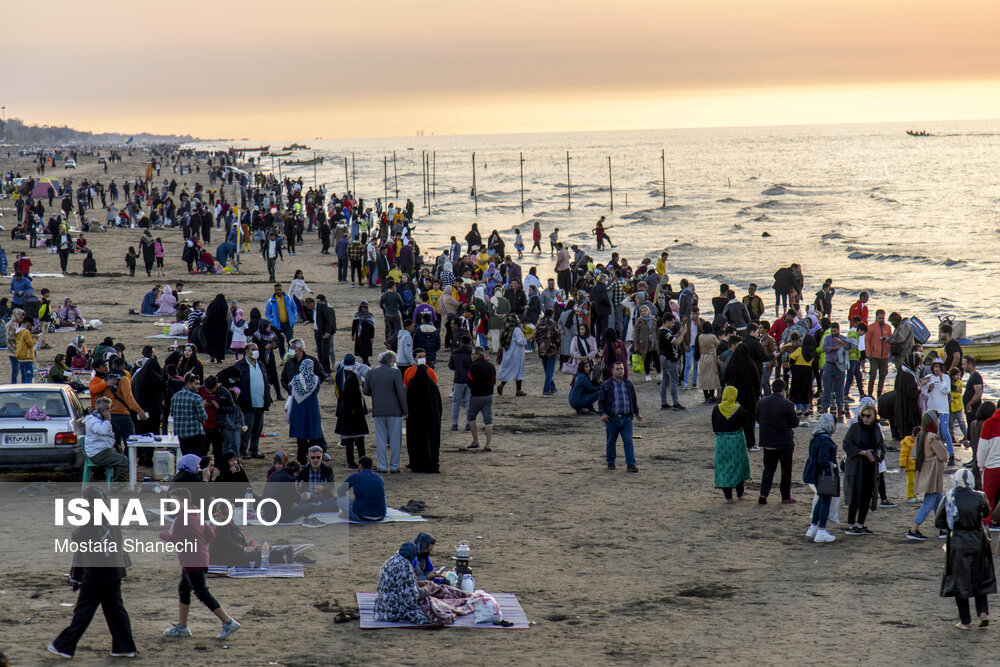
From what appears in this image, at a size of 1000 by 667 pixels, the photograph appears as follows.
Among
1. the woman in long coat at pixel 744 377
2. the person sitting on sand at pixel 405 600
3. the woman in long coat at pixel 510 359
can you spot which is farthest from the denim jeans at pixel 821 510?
the woman in long coat at pixel 510 359

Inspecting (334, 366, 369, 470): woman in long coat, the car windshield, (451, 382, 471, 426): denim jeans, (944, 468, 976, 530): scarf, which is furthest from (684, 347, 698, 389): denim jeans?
the car windshield

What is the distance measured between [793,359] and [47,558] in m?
11.2

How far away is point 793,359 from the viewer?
53.6 feet

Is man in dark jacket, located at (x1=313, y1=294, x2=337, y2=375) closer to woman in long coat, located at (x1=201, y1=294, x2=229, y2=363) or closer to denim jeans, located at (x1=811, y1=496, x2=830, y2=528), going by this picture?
woman in long coat, located at (x1=201, y1=294, x2=229, y2=363)

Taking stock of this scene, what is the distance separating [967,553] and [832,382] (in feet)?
26.3

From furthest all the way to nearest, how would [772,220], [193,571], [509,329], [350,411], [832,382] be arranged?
1. [772,220]
2. [509,329]
3. [832,382]
4. [350,411]
5. [193,571]

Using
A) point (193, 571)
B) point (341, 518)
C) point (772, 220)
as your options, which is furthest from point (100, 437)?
point (772, 220)

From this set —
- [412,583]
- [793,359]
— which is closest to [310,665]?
[412,583]

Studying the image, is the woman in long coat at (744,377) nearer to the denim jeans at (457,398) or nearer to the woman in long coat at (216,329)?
the denim jeans at (457,398)

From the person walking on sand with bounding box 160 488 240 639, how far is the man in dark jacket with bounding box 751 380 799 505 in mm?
6751

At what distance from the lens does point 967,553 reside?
337 inches

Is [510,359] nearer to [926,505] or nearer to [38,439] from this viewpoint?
[38,439]

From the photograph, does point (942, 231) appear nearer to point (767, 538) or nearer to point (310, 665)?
point (767, 538)

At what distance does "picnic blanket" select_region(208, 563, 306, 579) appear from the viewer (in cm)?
960
